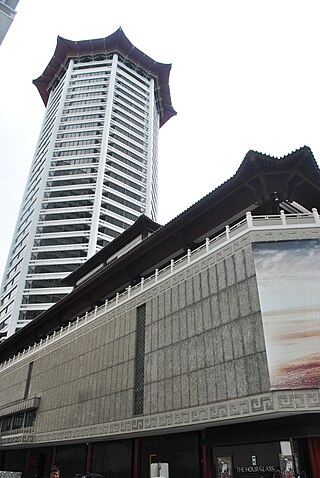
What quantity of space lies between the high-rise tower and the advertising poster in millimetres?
43937

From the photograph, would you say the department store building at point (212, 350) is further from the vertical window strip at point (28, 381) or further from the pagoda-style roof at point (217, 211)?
the vertical window strip at point (28, 381)

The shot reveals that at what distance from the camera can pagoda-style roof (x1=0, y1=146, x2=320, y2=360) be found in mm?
16469

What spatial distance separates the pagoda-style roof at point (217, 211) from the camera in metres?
16.5

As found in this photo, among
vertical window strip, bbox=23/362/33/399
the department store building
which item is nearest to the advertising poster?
the department store building

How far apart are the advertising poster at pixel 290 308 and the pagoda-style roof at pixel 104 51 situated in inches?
3060

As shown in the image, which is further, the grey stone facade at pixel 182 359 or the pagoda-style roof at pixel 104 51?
the pagoda-style roof at pixel 104 51

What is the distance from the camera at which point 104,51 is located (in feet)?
271

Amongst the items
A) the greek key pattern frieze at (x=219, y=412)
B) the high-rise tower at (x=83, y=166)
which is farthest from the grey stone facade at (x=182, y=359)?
the high-rise tower at (x=83, y=166)

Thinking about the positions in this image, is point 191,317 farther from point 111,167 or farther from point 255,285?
point 111,167

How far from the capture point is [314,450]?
12750 mm

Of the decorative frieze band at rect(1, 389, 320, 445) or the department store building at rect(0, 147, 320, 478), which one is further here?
the department store building at rect(0, 147, 320, 478)

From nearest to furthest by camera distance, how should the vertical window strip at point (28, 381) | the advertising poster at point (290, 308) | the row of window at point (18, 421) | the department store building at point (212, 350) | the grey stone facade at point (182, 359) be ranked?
the advertising poster at point (290, 308), the department store building at point (212, 350), the grey stone facade at point (182, 359), the row of window at point (18, 421), the vertical window strip at point (28, 381)

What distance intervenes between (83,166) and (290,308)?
5859 centimetres

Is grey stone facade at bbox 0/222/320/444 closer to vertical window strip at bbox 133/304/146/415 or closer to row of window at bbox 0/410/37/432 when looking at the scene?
vertical window strip at bbox 133/304/146/415
